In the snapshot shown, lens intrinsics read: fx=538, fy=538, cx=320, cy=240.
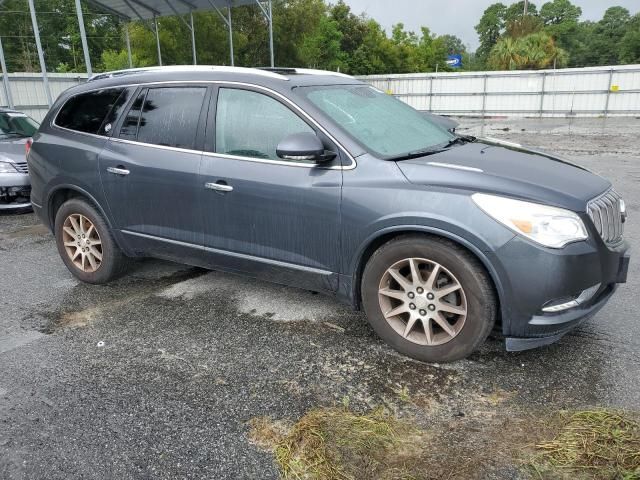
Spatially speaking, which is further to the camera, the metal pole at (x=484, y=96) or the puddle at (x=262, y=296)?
the metal pole at (x=484, y=96)

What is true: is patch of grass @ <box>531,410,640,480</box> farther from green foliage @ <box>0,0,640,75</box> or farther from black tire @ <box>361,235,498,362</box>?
green foliage @ <box>0,0,640,75</box>

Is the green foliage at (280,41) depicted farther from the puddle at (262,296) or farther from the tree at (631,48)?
the puddle at (262,296)

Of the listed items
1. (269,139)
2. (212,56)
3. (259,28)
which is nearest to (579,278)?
(269,139)

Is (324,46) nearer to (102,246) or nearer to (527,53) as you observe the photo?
(527,53)

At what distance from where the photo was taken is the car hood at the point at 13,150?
745 cm

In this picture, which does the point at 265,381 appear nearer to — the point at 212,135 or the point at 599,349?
the point at 212,135

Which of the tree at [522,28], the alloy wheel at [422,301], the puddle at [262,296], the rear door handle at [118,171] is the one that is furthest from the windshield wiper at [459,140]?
the tree at [522,28]

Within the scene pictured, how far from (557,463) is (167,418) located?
1.92 meters

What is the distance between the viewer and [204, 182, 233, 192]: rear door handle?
3758mm

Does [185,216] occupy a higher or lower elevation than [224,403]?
higher

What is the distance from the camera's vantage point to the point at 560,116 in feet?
80.6

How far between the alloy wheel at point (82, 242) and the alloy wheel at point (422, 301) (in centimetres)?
270

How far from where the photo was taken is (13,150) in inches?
302

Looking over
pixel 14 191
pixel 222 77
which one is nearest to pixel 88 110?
pixel 222 77
